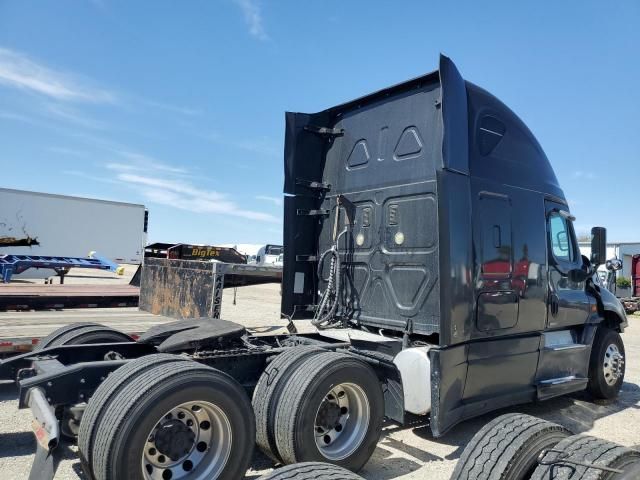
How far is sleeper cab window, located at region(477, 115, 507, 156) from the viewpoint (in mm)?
4777

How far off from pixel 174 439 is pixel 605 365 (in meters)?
5.27

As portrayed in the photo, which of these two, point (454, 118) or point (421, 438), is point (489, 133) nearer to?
point (454, 118)

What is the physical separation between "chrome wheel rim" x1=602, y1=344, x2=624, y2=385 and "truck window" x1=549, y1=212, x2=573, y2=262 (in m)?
1.41

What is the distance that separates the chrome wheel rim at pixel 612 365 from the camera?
608 centimetres

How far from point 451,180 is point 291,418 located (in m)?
2.32

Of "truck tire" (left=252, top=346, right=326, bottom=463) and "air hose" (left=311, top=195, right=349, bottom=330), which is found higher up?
"air hose" (left=311, top=195, right=349, bottom=330)

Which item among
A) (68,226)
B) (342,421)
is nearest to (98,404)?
(342,421)

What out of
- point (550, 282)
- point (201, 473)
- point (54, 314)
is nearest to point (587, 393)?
point (550, 282)

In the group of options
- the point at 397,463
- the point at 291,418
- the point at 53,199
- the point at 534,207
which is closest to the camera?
the point at 291,418

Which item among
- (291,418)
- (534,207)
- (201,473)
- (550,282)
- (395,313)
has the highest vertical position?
(534,207)

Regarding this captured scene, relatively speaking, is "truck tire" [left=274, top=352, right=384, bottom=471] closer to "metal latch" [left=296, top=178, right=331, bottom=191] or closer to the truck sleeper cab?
the truck sleeper cab

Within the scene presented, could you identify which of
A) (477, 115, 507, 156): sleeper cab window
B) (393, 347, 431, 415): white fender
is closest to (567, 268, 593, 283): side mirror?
(477, 115, 507, 156): sleeper cab window

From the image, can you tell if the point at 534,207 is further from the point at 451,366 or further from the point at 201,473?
the point at 201,473

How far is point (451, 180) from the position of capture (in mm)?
4289
